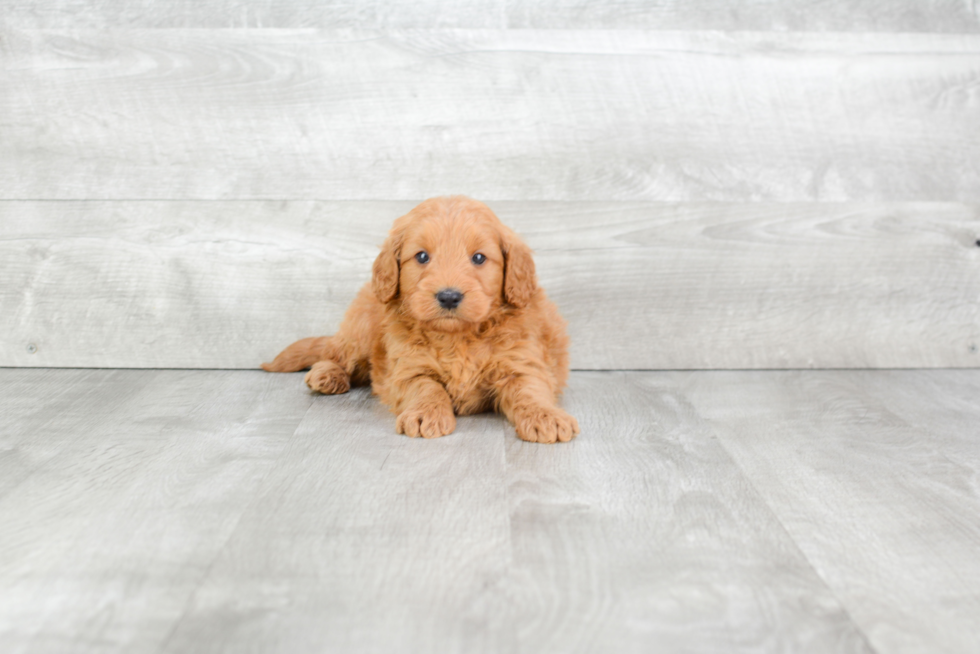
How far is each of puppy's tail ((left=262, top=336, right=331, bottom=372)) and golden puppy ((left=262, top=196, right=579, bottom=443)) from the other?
0.39 m

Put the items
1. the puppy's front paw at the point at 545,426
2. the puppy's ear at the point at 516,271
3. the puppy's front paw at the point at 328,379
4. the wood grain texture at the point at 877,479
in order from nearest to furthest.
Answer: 1. the wood grain texture at the point at 877,479
2. the puppy's front paw at the point at 545,426
3. the puppy's ear at the point at 516,271
4. the puppy's front paw at the point at 328,379

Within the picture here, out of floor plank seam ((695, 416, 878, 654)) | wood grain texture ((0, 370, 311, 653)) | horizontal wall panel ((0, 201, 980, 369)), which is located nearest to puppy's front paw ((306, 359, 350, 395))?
wood grain texture ((0, 370, 311, 653))

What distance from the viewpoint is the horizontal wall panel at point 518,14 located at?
104 inches

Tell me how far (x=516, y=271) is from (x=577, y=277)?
2.31 feet

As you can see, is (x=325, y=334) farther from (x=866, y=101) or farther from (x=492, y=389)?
(x=866, y=101)

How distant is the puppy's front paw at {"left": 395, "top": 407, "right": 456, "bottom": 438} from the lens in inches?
78.7

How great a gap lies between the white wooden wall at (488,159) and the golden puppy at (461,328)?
57 cm

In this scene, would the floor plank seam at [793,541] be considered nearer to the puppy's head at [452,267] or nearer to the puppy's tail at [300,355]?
the puppy's head at [452,267]

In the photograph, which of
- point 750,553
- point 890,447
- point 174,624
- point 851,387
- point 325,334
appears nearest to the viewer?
point 174,624

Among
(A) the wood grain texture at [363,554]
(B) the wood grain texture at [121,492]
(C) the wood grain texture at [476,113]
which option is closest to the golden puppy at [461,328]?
(A) the wood grain texture at [363,554]

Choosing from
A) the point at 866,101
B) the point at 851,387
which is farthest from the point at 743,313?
the point at 866,101

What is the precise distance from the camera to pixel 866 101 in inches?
109

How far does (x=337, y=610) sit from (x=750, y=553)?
742mm

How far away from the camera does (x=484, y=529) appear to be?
149 cm
